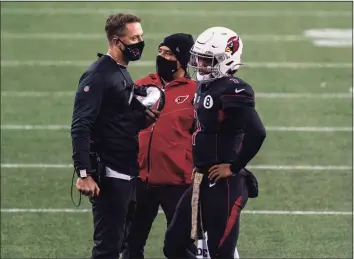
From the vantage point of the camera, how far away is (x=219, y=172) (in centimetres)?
707

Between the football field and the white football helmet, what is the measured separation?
253 centimetres

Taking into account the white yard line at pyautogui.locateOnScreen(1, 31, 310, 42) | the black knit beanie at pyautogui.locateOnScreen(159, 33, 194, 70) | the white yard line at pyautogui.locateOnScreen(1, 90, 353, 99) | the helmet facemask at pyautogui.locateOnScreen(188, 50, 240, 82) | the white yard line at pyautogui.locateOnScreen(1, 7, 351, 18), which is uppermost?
the helmet facemask at pyautogui.locateOnScreen(188, 50, 240, 82)

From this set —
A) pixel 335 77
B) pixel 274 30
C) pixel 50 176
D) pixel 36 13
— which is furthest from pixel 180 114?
pixel 36 13

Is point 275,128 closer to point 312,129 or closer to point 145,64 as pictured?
point 312,129

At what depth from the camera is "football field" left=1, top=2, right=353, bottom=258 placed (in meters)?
9.85

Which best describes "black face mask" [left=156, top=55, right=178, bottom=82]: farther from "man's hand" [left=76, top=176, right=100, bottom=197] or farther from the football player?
"man's hand" [left=76, top=176, right=100, bottom=197]

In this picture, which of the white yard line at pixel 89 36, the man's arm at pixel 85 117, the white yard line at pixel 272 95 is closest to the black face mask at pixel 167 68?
the man's arm at pixel 85 117

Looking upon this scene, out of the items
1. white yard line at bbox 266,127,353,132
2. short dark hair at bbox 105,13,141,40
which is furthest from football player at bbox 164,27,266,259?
white yard line at bbox 266,127,353,132

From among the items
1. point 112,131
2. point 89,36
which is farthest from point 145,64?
point 112,131

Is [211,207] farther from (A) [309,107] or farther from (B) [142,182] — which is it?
(A) [309,107]

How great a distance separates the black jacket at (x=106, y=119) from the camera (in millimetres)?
7090

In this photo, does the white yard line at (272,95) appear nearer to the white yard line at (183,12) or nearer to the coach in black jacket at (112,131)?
the white yard line at (183,12)

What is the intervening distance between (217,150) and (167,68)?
4.23 feet

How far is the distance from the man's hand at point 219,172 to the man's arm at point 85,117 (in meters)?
0.80
